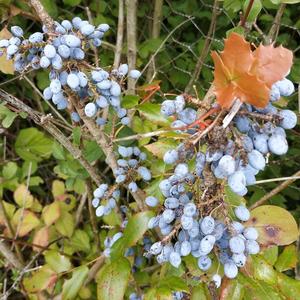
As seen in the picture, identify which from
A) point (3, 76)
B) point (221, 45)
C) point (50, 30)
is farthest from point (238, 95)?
point (3, 76)

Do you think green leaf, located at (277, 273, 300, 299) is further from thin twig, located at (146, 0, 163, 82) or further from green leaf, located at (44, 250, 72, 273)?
thin twig, located at (146, 0, 163, 82)

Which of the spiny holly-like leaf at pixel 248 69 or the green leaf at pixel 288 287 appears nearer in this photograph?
the spiny holly-like leaf at pixel 248 69

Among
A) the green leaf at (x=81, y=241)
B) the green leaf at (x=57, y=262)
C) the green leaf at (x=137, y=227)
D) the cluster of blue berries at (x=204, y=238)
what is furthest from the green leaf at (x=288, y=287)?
the green leaf at (x=81, y=241)

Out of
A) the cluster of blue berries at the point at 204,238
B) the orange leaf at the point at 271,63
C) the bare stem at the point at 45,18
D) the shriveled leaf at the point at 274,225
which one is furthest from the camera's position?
the shriveled leaf at the point at 274,225

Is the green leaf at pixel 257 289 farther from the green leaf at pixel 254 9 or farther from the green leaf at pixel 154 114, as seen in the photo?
the green leaf at pixel 254 9

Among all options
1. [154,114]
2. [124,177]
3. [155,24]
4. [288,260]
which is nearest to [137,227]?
[124,177]

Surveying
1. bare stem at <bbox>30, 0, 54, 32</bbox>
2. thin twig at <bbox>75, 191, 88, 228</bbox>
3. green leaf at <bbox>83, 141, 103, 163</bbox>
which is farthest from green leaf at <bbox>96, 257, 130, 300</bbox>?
thin twig at <bbox>75, 191, 88, 228</bbox>
